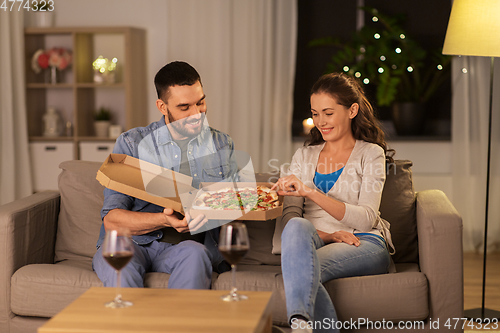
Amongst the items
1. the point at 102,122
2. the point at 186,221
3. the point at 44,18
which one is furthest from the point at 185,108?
the point at 44,18

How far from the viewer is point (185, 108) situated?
202 cm

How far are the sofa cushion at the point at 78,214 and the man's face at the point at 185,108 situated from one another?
0.49 m

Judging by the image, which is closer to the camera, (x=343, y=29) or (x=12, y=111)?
(x=12, y=111)

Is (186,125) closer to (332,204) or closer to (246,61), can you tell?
(332,204)

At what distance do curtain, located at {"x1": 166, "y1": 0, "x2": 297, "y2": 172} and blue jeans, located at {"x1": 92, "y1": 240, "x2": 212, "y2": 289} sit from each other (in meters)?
2.06

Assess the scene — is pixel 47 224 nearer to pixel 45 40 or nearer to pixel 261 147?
pixel 261 147

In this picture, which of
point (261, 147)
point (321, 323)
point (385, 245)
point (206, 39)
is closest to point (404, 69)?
point (261, 147)

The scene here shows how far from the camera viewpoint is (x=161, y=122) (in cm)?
209

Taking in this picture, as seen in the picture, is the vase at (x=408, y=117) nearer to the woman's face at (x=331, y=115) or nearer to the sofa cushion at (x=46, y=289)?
the woman's face at (x=331, y=115)

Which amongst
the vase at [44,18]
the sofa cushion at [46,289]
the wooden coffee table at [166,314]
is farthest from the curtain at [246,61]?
the wooden coffee table at [166,314]

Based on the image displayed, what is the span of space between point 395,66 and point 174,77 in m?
2.34

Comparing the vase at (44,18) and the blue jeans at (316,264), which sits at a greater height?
the vase at (44,18)

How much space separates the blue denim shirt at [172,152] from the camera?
2004mm

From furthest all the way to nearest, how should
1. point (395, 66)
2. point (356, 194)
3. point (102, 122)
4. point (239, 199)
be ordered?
point (102, 122)
point (395, 66)
point (356, 194)
point (239, 199)
